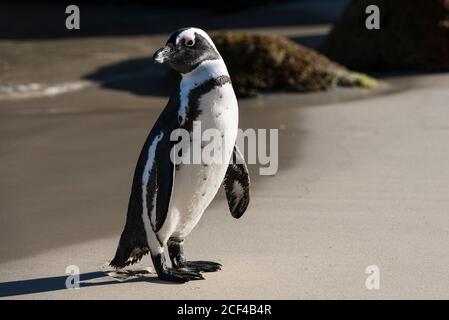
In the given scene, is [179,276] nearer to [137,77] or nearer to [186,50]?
[186,50]

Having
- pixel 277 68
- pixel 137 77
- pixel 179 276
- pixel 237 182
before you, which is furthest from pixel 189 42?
pixel 137 77

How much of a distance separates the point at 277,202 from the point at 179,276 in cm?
161

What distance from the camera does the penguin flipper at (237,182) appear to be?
493cm

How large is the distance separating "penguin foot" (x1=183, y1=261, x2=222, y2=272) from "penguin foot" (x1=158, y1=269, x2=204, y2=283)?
0.30 ft

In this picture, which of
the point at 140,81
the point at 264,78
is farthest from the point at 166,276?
the point at 140,81

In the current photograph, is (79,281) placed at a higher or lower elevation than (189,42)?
lower

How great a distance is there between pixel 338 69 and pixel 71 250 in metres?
6.28

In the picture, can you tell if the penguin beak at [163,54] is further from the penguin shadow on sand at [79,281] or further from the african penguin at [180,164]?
the penguin shadow on sand at [79,281]

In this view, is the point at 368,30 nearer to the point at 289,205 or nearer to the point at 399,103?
the point at 399,103

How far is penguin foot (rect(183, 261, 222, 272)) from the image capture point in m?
4.73

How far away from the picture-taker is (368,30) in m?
12.1

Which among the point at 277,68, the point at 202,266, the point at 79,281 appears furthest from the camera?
the point at 277,68

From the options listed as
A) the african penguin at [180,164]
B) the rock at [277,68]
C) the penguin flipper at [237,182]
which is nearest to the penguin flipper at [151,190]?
the african penguin at [180,164]

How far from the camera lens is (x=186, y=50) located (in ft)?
14.6
